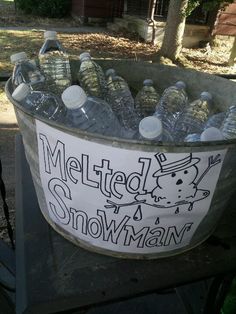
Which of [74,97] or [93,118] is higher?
[74,97]

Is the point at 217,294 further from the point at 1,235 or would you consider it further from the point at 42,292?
the point at 1,235

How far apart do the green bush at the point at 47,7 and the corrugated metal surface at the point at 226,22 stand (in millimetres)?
6501

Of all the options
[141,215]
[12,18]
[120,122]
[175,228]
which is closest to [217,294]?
[175,228]

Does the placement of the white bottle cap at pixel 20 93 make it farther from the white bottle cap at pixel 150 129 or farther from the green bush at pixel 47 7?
the green bush at pixel 47 7

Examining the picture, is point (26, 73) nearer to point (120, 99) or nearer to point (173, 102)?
point (120, 99)

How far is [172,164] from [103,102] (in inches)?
19.9

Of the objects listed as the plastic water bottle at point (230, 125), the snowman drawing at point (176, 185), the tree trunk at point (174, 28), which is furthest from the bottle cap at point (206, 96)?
the tree trunk at point (174, 28)

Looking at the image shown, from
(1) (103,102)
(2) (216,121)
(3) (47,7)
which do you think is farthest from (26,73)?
(3) (47,7)

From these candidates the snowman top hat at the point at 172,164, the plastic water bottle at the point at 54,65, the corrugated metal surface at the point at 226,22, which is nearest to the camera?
the snowman top hat at the point at 172,164

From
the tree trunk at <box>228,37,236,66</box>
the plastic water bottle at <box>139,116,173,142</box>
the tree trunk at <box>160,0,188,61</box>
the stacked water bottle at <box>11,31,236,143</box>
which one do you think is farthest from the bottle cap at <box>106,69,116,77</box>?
the tree trunk at <box>228,37,236,66</box>

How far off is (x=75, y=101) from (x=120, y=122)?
0.48 meters

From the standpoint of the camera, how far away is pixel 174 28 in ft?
26.5

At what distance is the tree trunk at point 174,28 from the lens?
25.6 ft

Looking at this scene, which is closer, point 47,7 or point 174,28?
point 174,28
